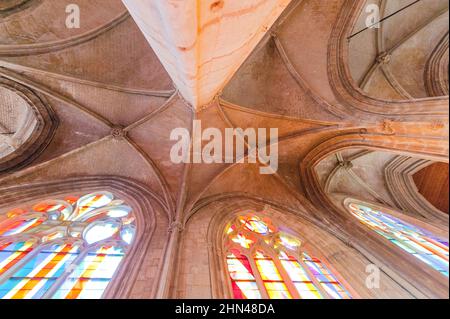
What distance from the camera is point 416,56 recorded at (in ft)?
27.4

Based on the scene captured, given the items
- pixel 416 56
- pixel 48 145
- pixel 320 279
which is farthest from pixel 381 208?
pixel 48 145

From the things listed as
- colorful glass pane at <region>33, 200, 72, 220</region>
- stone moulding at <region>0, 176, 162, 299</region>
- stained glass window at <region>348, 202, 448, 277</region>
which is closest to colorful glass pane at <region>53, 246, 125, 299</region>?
stone moulding at <region>0, 176, 162, 299</region>

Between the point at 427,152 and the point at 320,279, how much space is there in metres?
3.03

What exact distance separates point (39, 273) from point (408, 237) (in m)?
6.46

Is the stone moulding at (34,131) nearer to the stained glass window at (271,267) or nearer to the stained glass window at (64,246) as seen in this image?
the stained glass window at (64,246)

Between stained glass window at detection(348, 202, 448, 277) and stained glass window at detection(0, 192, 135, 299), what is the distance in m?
4.67

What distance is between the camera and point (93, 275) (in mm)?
4270

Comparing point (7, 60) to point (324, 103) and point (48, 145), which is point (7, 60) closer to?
point (48, 145)

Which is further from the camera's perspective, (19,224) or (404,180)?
(404,180)

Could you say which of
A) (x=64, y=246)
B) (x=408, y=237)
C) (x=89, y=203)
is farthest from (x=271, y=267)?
(x=89, y=203)

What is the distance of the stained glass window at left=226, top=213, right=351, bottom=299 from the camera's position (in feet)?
13.9

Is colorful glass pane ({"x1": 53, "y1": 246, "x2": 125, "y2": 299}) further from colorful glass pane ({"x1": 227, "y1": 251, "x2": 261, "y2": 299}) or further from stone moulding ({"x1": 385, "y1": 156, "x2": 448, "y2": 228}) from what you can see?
stone moulding ({"x1": 385, "y1": 156, "x2": 448, "y2": 228})

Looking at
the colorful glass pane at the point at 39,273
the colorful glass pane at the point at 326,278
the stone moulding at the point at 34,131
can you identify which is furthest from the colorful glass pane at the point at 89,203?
the colorful glass pane at the point at 326,278

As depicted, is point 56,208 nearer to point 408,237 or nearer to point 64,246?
point 64,246
